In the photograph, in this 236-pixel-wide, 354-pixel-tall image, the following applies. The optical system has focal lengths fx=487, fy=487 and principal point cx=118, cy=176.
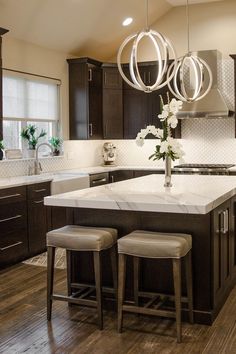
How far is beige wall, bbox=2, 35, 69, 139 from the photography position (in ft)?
20.2

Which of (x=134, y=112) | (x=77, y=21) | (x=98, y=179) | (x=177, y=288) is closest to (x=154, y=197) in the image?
(x=177, y=288)

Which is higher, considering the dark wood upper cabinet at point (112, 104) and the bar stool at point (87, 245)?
the dark wood upper cabinet at point (112, 104)

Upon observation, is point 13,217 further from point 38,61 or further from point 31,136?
point 38,61

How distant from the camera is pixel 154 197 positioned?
12.1ft

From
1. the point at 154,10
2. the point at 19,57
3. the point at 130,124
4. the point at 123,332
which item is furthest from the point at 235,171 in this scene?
the point at 123,332

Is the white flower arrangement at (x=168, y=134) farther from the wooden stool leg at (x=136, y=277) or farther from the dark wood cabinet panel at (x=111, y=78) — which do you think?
the dark wood cabinet panel at (x=111, y=78)

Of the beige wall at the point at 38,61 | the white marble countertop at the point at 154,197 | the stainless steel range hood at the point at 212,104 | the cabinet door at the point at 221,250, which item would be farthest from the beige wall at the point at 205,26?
the cabinet door at the point at 221,250

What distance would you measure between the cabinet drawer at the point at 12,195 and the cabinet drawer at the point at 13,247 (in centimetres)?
35

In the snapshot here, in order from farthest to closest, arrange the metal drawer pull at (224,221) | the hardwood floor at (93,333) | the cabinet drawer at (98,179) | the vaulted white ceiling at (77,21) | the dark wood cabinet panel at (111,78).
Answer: the dark wood cabinet panel at (111,78) → the cabinet drawer at (98,179) → the vaulted white ceiling at (77,21) → the metal drawer pull at (224,221) → the hardwood floor at (93,333)

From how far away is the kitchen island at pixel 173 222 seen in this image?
11.6ft

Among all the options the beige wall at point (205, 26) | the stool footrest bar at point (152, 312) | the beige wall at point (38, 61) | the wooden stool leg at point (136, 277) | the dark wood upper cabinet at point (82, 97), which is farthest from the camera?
the beige wall at point (205, 26)

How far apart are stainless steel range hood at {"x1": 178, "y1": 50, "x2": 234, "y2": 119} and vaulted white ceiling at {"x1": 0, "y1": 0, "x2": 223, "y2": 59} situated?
99 cm

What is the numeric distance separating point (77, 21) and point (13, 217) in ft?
9.88

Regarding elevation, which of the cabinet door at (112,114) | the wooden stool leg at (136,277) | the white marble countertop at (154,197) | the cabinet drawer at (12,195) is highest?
the cabinet door at (112,114)
